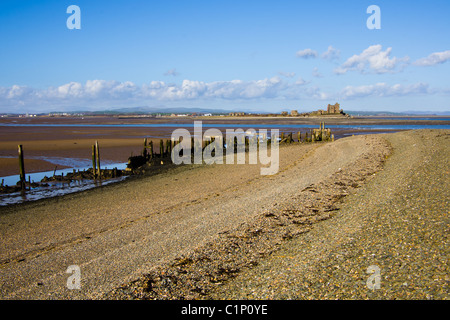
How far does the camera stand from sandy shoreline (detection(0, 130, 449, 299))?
678cm

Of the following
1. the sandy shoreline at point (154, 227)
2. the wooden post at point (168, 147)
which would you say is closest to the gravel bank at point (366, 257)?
the sandy shoreline at point (154, 227)

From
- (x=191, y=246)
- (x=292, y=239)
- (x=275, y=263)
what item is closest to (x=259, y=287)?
(x=275, y=263)

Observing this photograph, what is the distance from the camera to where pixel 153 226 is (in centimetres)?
1073

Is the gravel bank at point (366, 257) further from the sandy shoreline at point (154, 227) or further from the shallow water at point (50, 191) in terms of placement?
the shallow water at point (50, 191)

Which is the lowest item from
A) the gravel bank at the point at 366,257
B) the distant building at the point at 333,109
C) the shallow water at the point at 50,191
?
the shallow water at the point at 50,191

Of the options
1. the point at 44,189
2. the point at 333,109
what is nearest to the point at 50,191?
the point at 44,189

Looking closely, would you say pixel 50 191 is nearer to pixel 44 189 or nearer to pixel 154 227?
pixel 44 189

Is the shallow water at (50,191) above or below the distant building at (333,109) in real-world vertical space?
below

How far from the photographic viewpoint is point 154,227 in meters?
10.6

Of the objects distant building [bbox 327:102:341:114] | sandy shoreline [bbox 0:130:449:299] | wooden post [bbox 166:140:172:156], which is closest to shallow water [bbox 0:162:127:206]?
sandy shoreline [bbox 0:130:449:299]

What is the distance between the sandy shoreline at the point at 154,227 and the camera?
6.78m

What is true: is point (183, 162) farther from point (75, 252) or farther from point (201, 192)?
point (75, 252)

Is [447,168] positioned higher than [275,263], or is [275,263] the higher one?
[447,168]
